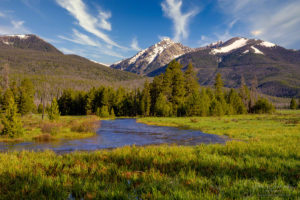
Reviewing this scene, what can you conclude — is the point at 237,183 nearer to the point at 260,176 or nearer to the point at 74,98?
the point at 260,176

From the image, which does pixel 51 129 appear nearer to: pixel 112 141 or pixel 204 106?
pixel 112 141

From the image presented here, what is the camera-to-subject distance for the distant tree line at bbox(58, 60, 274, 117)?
201 ft

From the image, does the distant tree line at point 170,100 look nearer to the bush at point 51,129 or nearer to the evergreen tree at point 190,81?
the evergreen tree at point 190,81

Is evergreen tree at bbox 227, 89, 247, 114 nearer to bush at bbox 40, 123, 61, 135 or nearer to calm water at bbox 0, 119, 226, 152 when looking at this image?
calm water at bbox 0, 119, 226, 152

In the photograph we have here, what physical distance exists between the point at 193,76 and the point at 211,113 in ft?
56.2

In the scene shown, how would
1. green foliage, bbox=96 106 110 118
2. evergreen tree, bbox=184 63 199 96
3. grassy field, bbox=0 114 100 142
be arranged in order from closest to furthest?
grassy field, bbox=0 114 100 142 → evergreen tree, bbox=184 63 199 96 → green foliage, bbox=96 106 110 118

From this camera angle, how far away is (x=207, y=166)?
271 inches

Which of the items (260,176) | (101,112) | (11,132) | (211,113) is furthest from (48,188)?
(101,112)

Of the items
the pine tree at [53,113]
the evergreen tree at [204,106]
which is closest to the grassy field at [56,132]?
the pine tree at [53,113]

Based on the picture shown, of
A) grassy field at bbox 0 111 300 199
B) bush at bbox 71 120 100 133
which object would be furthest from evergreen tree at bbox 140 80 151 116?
grassy field at bbox 0 111 300 199

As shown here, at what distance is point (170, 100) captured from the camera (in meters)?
67.5

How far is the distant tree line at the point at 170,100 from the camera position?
61.2 metres

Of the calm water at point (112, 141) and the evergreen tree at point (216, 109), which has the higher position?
the evergreen tree at point (216, 109)

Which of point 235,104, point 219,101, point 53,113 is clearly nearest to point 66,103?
point 53,113
